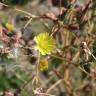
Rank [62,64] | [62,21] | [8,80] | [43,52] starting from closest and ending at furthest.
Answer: [43,52] → [62,21] → [62,64] → [8,80]

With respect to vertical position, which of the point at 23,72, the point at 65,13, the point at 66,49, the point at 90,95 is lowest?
the point at 90,95

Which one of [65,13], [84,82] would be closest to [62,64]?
[84,82]

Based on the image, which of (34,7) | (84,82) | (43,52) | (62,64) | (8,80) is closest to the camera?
(43,52)

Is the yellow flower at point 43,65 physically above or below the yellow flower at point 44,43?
below

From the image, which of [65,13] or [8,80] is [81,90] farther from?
[65,13]

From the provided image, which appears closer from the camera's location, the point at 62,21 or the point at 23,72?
the point at 62,21

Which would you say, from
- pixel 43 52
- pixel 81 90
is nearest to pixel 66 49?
pixel 43 52

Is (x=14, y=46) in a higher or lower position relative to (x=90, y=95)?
higher

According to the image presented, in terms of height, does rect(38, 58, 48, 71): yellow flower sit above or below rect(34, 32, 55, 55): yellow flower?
below
